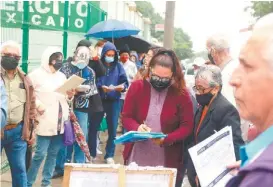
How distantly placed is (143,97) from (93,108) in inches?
113

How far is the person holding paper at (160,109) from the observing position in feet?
13.7

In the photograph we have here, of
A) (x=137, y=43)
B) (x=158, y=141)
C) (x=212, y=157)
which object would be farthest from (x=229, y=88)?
(x=137, y=43)

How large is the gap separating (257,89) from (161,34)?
200 ft

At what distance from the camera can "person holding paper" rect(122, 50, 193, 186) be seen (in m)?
4.16

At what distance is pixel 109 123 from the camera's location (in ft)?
25.6

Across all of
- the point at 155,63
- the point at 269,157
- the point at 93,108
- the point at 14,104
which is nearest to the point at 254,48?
the point at 269,157

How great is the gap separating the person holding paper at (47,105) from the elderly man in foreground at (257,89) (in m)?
4.35

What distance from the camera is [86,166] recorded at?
295 cm

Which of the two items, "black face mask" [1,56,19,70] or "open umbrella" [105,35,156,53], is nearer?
"black face mask" [1,56,19,70]

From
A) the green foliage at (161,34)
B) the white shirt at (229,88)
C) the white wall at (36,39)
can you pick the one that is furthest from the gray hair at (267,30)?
the green foliage at (161,34)

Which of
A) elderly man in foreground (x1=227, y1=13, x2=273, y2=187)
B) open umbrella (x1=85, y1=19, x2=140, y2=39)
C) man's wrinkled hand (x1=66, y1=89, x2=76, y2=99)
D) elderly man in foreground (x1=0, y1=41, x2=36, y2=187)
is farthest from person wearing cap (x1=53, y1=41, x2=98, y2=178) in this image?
elderly man in foreground (x1=227, y1=13, x2=273, y2=187)

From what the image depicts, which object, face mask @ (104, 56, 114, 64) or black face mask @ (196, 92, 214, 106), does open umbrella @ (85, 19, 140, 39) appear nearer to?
face mask @ (104, 56, 114, 64)

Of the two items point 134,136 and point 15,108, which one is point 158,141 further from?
point 15,108

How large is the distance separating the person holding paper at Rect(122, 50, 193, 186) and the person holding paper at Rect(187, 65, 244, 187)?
0.14 m
